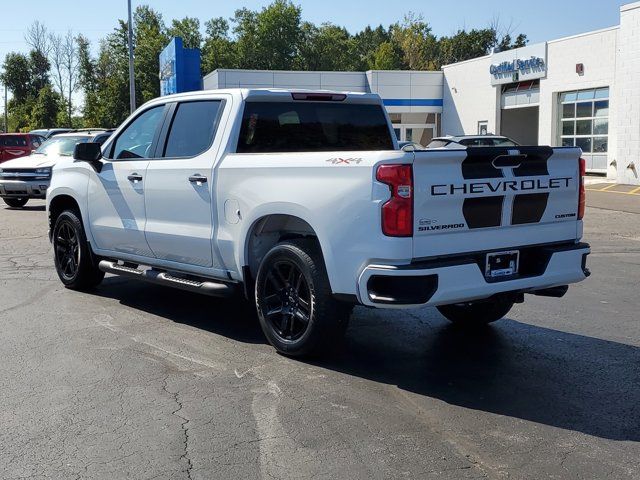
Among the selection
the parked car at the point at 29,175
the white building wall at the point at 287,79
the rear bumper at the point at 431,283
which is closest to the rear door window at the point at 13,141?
the parked car at the point at 29,175

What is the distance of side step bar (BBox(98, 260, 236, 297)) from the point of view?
238 inches

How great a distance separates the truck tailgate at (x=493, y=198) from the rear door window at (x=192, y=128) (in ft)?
7.56

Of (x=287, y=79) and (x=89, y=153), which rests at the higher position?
(x=287, y=79)

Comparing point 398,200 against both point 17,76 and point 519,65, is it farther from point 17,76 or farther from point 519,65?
point 17,76

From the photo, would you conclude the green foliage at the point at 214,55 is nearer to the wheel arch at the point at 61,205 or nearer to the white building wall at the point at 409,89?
the white building wall at the point at 409,89

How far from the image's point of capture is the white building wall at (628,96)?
2464 centimetres

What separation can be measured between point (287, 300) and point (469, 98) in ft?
112

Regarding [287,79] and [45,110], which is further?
[45,110]

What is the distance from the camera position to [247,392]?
4.85 meters

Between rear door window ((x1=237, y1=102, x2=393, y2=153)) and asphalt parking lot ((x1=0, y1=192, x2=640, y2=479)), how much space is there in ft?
5.42

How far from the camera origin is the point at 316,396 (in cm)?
477

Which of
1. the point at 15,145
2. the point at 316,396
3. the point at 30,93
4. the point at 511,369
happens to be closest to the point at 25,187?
the point at 15,145

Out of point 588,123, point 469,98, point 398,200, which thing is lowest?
point 398,200

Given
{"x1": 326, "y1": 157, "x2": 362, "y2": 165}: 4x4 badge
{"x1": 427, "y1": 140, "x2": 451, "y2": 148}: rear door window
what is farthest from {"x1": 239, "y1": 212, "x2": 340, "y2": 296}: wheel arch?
{"x1": 427, "y1": 140, "x2": 451, "y2": 148}: rear door window
